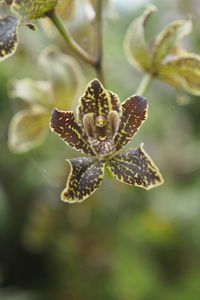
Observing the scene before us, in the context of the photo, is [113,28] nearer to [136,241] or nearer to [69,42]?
[136,241]

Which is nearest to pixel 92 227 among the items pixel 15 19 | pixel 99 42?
pixel 99 42

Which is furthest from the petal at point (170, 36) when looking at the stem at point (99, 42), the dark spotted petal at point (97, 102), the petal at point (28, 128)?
the petal at point (28, 128)

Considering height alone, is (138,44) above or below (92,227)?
above

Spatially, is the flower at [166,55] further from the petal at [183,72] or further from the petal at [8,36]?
the petal at [8,36]

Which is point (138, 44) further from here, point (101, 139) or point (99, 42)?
point (101, 139)

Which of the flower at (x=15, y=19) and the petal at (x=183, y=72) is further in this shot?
the petal at (x=183, y=72)
